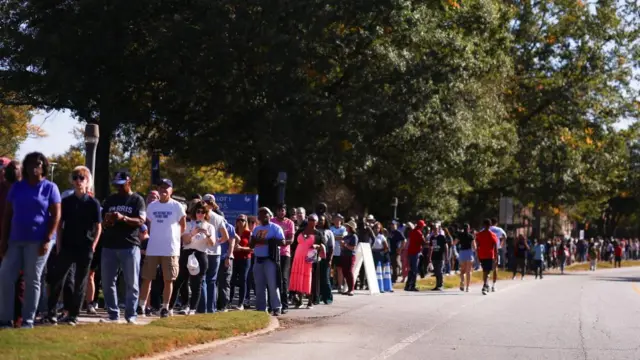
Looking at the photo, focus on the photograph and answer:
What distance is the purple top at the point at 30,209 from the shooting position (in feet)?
38.4

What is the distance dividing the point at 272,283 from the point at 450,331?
3.47 metres

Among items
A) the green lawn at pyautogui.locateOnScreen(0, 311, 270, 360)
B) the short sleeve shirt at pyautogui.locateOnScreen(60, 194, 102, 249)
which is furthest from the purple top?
the green lawn at pyautogui.locateOnScreen(0, 311, 270, 360)

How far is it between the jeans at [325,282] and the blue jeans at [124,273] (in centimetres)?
833

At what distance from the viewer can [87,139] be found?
1858 cm

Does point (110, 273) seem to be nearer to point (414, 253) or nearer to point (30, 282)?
point (30, 282)

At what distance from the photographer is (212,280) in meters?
16.6

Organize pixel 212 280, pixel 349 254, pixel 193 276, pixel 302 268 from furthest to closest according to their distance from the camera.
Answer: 1. pixel 349 254
2. pixel 302 268
3. pixel 212 280
4. pixel 193 276

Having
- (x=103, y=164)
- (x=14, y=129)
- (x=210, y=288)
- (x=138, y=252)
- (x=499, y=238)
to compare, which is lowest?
(x=210, y=288)

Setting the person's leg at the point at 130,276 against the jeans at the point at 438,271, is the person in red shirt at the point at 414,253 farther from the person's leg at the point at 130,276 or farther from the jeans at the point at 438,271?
the person's leg at the point at 130,276

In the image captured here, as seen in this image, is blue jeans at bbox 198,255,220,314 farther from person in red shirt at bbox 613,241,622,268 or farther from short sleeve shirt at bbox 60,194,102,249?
person in red shirt at bbox 613,241,622,268

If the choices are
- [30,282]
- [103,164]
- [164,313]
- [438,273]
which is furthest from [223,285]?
[103,164]

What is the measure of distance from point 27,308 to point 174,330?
2048 millimetres

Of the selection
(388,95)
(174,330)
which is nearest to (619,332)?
(174,330)

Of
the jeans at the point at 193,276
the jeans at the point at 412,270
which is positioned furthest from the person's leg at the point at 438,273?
the jeans at the point at 193,276
